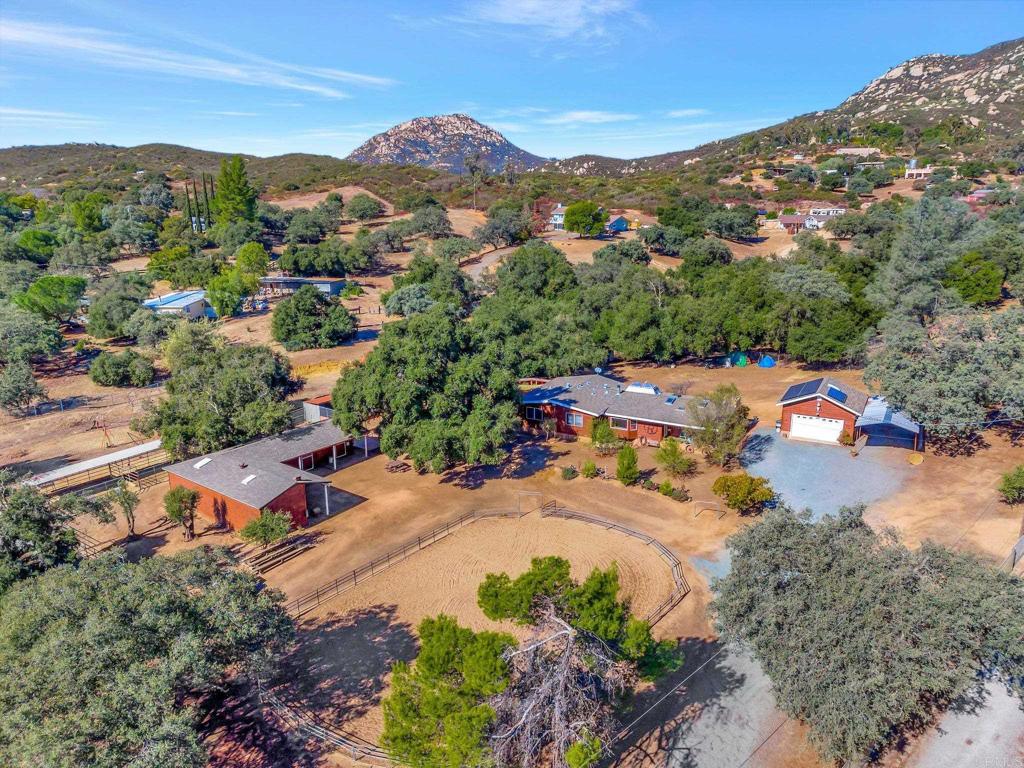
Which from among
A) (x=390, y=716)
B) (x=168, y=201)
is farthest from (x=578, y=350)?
(x=168, y=201)

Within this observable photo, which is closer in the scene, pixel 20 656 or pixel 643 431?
pixel 20 656

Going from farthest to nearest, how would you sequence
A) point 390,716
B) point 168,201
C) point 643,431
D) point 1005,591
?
point 168,201, point 643,431, point 1005,591, point 390,716

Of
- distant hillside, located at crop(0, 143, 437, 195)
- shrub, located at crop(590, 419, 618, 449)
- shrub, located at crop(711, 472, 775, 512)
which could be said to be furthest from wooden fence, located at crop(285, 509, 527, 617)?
distant hillside, located at crop(0, 143, 437, 195)

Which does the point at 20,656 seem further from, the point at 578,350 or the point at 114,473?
the point at 578,350

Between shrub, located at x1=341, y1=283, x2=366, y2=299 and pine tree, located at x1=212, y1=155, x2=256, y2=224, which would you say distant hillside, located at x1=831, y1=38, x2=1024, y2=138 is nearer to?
shrub, located at x1=341, y1=283, x2=366, y2=299

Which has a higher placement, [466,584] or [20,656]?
[20,656]

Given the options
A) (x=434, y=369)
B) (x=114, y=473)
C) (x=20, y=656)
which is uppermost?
(x=434, y=369)

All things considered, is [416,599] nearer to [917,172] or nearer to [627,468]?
[627,468]
